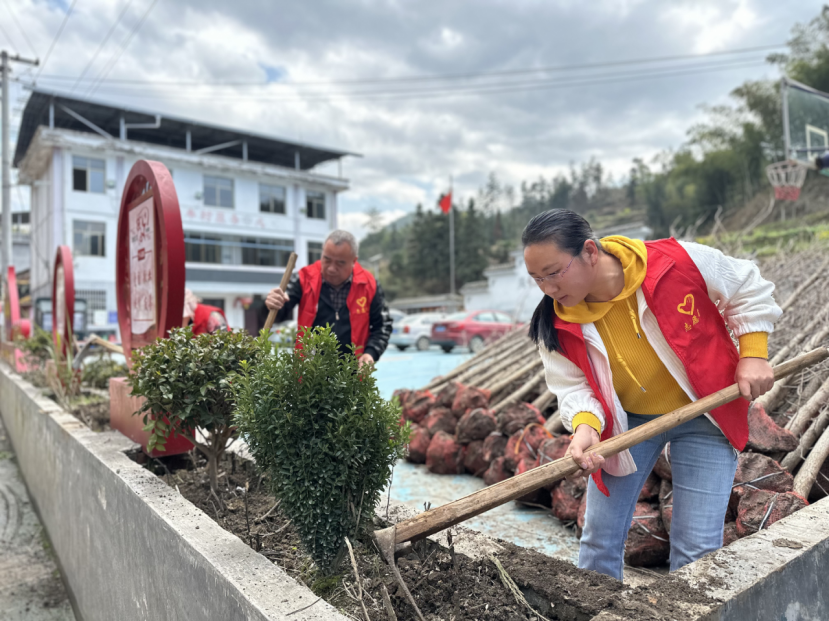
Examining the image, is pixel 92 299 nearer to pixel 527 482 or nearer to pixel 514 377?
pixel 514 377

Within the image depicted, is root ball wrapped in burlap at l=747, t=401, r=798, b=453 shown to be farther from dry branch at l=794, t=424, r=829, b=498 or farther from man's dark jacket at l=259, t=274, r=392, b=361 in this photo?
man's dark jacket at l=259, t=274, r=392, b=361

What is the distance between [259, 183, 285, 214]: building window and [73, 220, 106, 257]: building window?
7.39 metres

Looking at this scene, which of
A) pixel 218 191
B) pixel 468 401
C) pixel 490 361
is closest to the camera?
pixel 468 401

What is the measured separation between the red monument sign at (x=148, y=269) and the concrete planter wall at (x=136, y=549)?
0.74 feet

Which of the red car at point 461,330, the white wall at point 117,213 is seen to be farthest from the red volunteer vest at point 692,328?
the white wall at point 117,213

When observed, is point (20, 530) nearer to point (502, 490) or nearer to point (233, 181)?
point (502, 490)

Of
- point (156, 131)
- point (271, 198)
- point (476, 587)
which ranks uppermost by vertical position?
point (156, 131)

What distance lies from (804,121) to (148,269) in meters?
11.9

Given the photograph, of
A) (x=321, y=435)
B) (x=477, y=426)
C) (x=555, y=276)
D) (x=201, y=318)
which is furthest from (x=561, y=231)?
(x=201, y=318)

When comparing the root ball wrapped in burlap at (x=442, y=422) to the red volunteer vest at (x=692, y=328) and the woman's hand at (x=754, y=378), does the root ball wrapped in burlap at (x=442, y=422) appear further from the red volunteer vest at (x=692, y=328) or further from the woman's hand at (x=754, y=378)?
the woman's hand at (x=754, y=378)

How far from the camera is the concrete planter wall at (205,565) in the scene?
151 centimetres

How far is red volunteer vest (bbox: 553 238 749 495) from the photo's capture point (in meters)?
1.86

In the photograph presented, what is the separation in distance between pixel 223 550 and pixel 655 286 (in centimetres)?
160

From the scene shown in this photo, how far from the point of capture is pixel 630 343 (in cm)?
197
